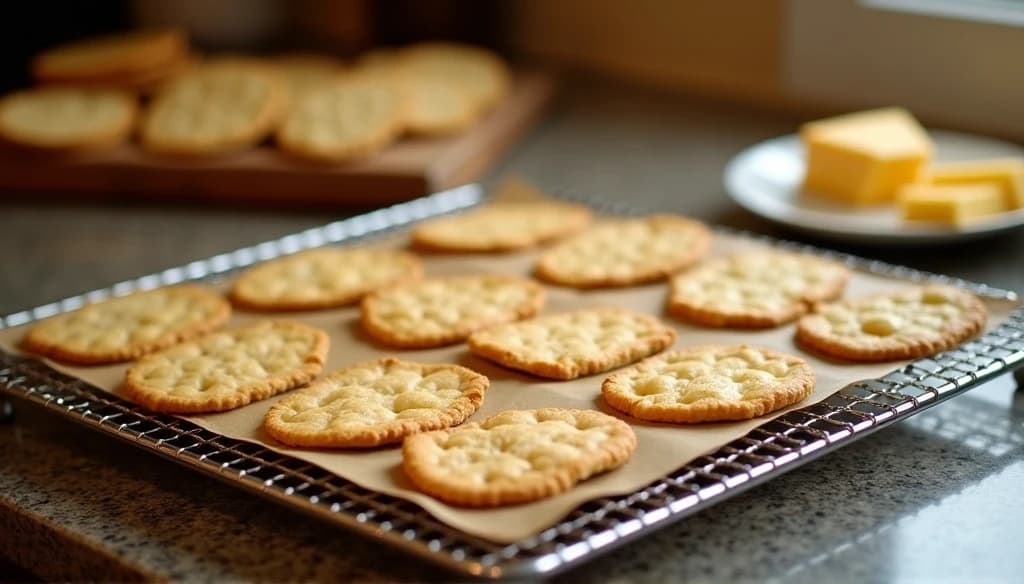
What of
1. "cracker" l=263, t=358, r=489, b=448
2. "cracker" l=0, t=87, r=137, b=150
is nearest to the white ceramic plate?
A: "cracker" l=263, t=358, r=489, b=448

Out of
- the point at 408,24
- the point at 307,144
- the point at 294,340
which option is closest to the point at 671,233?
the point at 294,340

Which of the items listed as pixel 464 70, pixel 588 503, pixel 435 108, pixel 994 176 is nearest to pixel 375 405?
pixel 588 503

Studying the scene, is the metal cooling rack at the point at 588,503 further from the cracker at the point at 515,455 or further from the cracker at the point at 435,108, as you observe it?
the cracker at the point at 435,108

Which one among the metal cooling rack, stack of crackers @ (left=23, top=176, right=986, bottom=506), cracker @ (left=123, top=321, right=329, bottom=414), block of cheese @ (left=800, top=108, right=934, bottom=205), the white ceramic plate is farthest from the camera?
block of cheese @ (left=800, top=108, right=934, bottom=205)

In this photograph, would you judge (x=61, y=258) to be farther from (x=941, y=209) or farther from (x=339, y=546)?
(x=941, y=209)

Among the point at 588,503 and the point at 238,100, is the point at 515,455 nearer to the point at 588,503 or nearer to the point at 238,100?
the point at 588,503

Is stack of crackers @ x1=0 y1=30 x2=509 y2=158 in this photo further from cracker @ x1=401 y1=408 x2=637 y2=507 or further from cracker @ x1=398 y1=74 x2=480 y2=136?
cracker @ x1=401 y1=408 x2=637 y2=507
